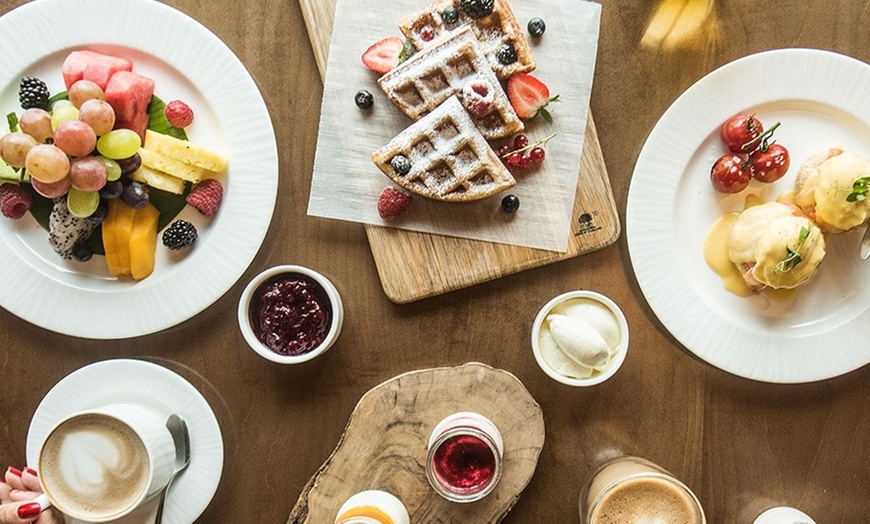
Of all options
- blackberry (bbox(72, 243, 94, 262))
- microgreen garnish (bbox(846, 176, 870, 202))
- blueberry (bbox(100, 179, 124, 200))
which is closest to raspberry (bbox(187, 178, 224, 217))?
blueberry (bbox(100, 179, 124, 200))

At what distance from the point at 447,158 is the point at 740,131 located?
0.70m

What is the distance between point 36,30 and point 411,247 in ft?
3.40

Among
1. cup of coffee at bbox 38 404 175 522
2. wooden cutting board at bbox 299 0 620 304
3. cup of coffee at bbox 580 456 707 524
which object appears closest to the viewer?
cup of coffee at bbox 38 404 175 522

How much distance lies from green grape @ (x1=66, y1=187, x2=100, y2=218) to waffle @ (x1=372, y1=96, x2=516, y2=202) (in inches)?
25.5

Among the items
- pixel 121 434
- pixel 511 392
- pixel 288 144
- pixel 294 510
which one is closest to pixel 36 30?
pixel 288 144

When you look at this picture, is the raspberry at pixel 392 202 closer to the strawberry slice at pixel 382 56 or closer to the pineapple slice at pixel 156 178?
the strawberry slice at pixel 382 56

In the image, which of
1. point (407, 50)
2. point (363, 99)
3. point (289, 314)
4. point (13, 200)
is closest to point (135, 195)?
point (13, 200)

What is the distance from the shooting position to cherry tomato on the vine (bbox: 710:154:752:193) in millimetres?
1652

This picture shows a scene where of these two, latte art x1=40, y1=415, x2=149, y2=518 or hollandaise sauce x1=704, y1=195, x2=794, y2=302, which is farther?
hollandaise sauce x1=704, y1=195, x2=794, y2=302

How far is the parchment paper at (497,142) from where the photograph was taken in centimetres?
169

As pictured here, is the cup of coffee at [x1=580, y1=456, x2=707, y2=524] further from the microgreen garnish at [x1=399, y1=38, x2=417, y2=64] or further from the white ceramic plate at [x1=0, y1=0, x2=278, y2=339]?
the microgreen garnish at [x1=399, y1=38, x2=417, y2=64]

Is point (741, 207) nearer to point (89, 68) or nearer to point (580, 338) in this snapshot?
point (580, 338)

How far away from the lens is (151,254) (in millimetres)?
1678

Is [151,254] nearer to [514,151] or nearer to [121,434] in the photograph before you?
[121,434]
